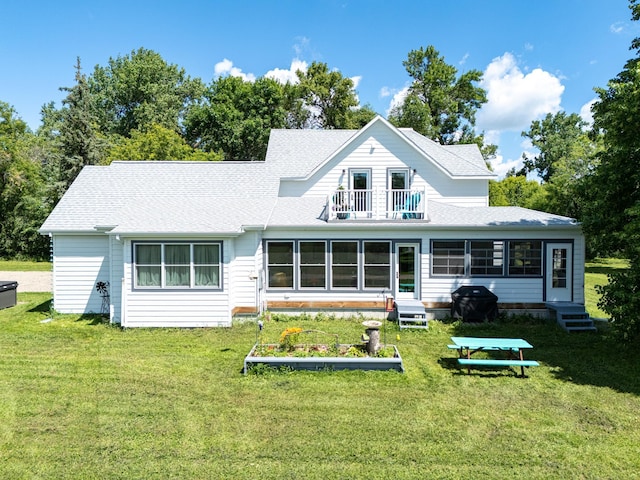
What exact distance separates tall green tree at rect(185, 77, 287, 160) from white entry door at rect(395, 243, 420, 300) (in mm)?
26422

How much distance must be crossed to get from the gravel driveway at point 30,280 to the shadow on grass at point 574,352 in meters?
20.1

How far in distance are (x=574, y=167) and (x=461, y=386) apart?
32066 millimetres

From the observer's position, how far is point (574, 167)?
3284 cm

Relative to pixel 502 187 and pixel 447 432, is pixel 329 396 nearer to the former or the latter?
pixel 447 432

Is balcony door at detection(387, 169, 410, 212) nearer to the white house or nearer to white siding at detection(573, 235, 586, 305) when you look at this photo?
the white house

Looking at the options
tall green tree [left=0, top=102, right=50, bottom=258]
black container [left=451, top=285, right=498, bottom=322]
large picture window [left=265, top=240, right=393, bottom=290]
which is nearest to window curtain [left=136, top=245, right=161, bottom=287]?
large picture window [left=265, top=240, right=393, bottom=290]

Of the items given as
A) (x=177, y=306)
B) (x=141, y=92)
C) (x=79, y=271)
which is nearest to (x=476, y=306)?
(x=177, y=306)

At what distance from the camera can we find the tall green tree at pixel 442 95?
36.2 metres

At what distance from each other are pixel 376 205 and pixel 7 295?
14.8 meters

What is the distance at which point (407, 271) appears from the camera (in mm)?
13883

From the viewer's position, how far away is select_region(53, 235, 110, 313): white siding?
13805 millimetres

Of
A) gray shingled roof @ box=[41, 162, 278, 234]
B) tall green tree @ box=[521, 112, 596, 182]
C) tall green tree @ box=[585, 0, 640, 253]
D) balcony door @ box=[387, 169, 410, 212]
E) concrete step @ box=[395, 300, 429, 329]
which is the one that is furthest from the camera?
tall green tree @ box=[521, 112, 596, 182]

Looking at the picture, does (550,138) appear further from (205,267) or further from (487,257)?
(205,267)

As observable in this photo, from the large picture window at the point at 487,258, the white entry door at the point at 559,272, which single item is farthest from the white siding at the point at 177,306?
the white entry door at the point at 559,272
